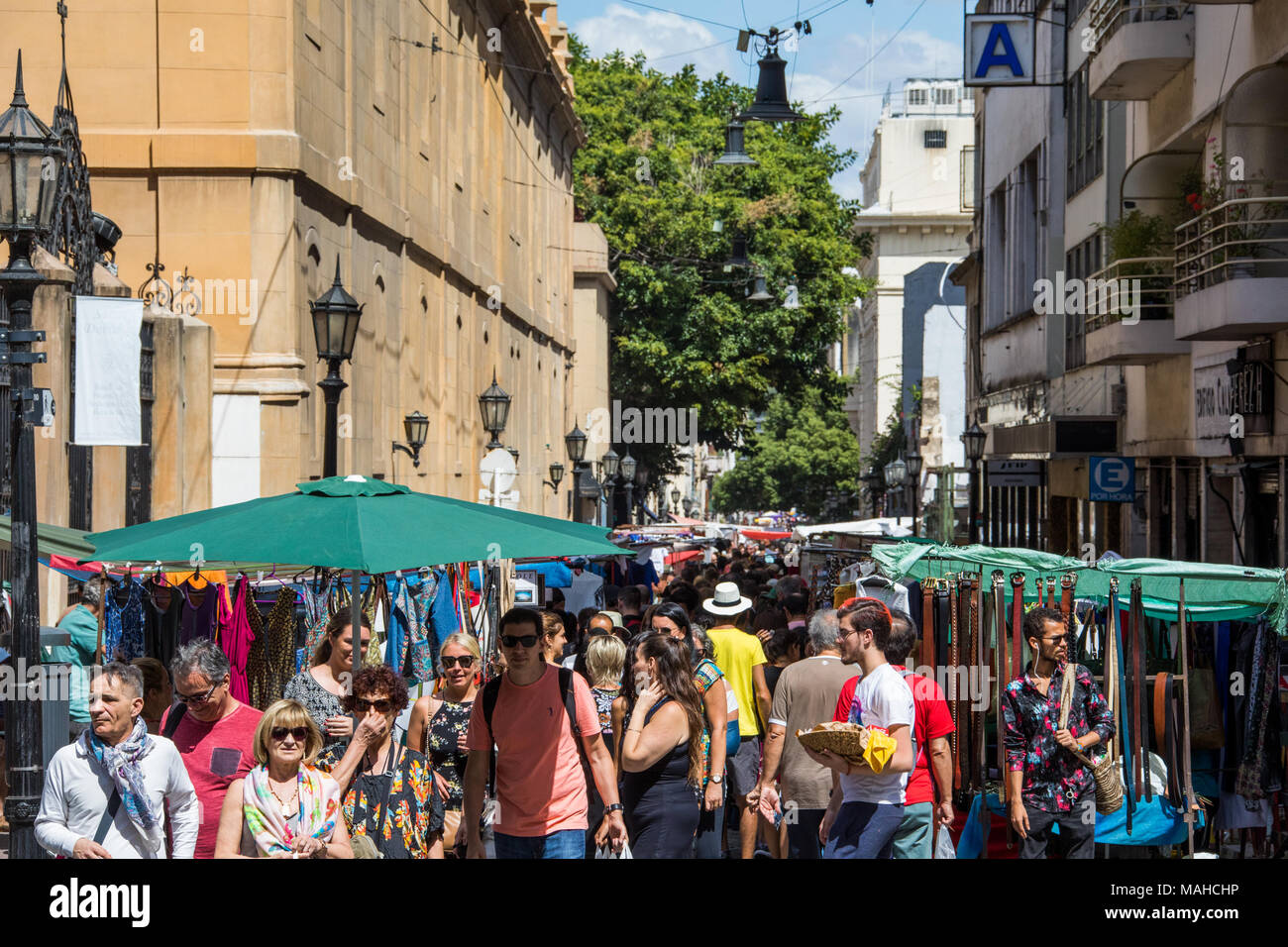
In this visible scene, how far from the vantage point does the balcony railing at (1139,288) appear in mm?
18781

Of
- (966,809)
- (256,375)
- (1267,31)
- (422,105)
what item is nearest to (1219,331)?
(1267,31)

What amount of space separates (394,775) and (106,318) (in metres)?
7.28

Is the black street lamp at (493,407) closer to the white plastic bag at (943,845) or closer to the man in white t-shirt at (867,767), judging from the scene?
the white plastic bag at (943,845)

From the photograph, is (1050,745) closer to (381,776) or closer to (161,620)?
(381,776)

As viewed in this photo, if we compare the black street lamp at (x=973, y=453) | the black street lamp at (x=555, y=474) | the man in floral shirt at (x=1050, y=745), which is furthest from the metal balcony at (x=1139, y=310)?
the black street lamp at (x=555, y=474)

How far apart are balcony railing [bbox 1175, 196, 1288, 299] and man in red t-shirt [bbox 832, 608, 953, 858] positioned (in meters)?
8.16

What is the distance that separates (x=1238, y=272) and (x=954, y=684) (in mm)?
6604

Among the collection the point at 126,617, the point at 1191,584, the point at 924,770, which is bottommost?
the point at 924,770

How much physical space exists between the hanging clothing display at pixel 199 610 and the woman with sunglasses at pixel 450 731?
13.5 feet

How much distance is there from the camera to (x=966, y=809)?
1100 cm

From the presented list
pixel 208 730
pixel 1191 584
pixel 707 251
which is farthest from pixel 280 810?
pixel 707 251

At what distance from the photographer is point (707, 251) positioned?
→ 1983 inches

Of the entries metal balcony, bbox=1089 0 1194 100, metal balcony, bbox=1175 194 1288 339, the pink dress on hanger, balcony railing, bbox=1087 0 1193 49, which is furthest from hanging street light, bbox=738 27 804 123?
the pink dress on hanger
